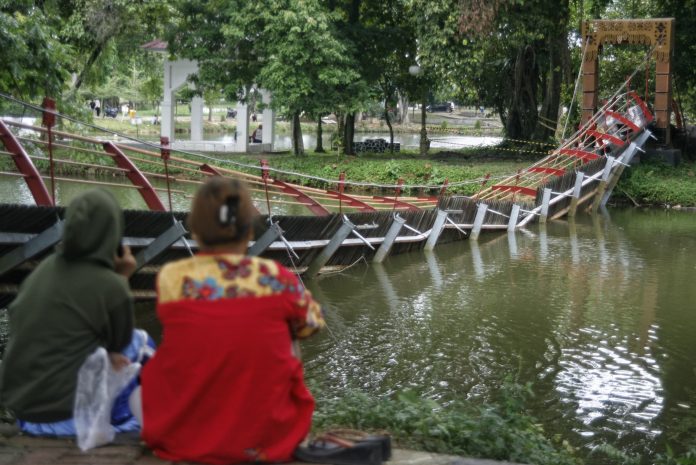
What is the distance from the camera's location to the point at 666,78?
24.2 meters

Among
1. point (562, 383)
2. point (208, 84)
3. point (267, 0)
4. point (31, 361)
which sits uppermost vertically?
point (267, 0)

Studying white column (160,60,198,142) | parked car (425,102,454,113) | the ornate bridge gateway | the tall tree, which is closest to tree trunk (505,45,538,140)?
the ornate bridge gateway

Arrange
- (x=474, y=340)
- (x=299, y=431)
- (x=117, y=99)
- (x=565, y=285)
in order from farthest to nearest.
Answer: (x=117, y=99), (x=565, y=285), (x=474, y=340), (x=299, y=431)

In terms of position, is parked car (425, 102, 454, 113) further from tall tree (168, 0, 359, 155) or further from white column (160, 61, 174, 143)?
tall tree (168, 0, 359, 155)

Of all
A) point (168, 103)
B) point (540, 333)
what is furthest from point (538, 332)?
point (168, 103)

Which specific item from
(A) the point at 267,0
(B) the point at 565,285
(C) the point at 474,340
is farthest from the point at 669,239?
(A) the point at 267,0

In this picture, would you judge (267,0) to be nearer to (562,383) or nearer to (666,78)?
(666,78)

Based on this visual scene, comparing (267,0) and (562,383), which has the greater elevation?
(267,0)

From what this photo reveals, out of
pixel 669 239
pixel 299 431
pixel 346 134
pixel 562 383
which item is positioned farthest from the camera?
pixel 346 134

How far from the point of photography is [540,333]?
10469 millimetres

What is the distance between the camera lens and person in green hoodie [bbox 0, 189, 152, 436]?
3922 millimetres

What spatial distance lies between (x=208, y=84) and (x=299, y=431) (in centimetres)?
2564

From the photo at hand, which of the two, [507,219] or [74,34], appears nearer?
[507,219]

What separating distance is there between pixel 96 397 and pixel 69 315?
38cm
